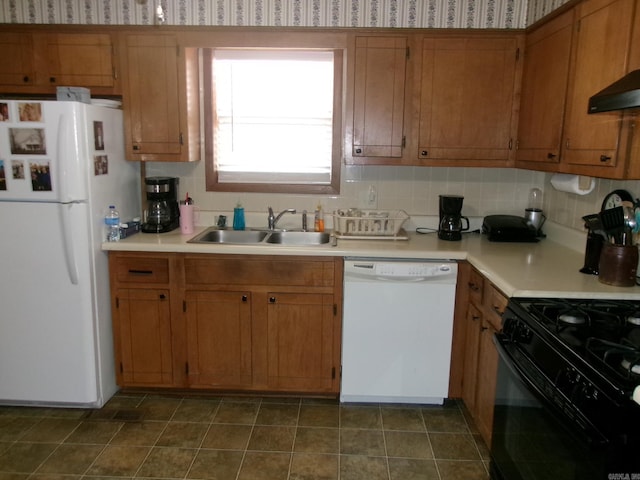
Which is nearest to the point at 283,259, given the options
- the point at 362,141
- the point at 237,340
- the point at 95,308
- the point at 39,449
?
the point at 237,340

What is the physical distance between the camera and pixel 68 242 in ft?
8.46

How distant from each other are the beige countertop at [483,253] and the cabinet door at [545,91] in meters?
0.49

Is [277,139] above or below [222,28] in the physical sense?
below

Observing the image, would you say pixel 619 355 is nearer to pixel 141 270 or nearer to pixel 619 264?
pixel 619 264

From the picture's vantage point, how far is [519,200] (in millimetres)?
3330

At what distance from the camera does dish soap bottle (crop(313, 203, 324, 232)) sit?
3.26 m

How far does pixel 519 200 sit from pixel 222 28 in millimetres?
2188

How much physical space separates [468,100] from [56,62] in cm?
244

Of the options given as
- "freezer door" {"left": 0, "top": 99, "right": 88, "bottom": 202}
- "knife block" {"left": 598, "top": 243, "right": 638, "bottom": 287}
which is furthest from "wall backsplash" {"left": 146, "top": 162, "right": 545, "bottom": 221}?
"knife block" {"left": 598, "top": 243, "right": 638, "bottom": 287}

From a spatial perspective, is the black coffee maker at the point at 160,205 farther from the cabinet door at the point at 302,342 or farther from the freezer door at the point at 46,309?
the cabinet door at the point at 302,342

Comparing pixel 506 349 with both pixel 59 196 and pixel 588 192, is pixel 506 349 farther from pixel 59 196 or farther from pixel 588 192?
pixel 59 196

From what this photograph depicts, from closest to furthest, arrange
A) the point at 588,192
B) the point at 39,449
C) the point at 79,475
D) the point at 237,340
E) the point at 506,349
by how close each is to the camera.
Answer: the point at 506,349, the point at 79,475, the point at 39,449, the point at 588,192, the point at 237,340

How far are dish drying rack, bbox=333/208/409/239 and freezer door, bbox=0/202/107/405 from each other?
4.63 feet

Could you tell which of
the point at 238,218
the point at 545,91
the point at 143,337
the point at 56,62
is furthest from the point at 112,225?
the point at 545,91
